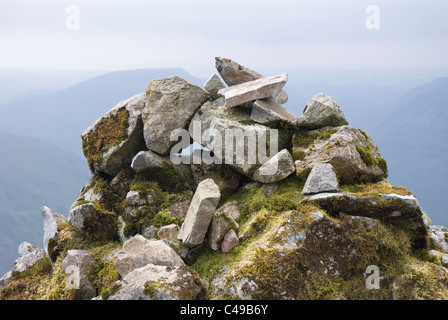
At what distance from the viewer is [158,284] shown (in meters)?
8.38

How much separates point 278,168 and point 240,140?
2.10 meters

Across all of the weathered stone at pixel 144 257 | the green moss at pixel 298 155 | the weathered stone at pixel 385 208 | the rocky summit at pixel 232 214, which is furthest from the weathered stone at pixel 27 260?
the weathered stone at pixel 385 208

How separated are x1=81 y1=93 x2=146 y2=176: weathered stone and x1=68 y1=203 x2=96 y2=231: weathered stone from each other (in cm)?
247

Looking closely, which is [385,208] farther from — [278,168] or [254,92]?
[254,92]

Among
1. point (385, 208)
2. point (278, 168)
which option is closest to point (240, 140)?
point (278, 168)

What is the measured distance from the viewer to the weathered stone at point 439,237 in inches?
444

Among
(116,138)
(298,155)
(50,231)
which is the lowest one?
(50,231)

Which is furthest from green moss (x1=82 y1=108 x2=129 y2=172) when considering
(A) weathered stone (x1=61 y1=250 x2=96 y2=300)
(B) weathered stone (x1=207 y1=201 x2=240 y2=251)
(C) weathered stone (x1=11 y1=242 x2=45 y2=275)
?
(B) weathered stone (x1=207 y1=201 x2=240 y2=251)

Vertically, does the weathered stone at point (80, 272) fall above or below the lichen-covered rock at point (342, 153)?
below

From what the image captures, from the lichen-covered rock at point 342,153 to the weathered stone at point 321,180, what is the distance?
0.74 metres

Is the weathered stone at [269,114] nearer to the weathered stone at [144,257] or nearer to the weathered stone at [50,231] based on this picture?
the weathered stone at [144,257]

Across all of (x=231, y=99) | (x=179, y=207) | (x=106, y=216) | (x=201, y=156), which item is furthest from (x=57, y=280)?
(x=231, y=99)
